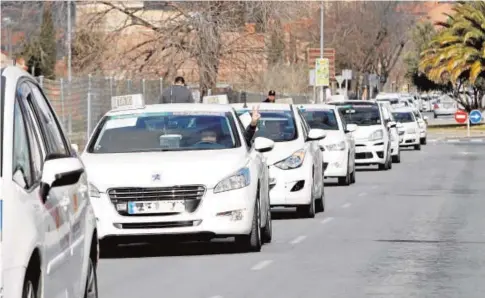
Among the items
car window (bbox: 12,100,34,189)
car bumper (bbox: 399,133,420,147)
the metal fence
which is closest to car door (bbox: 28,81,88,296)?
car window (bbox: 12,100,34,189)

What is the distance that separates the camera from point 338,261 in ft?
51.2

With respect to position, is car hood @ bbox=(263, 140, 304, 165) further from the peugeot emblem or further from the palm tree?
the palm tree

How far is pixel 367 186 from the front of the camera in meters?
31.3

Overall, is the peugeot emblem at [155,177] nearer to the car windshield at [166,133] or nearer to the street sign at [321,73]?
the car windshield at [166,133]

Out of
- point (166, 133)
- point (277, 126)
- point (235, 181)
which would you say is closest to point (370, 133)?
point (277, 126)

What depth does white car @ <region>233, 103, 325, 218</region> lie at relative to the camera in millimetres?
21422

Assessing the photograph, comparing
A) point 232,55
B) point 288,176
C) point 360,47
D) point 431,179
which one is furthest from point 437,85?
point 288,176

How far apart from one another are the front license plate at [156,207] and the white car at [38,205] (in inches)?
235

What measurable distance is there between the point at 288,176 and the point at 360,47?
277ft

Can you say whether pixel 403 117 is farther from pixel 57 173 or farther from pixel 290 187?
pixel 57 173

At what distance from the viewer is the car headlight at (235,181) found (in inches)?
627

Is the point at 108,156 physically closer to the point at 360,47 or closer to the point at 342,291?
the point at 342,291

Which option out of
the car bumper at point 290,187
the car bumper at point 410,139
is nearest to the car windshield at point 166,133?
the car bumper at point 290,187

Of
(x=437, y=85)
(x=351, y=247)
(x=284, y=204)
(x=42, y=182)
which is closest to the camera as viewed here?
(x=42, y=182)
